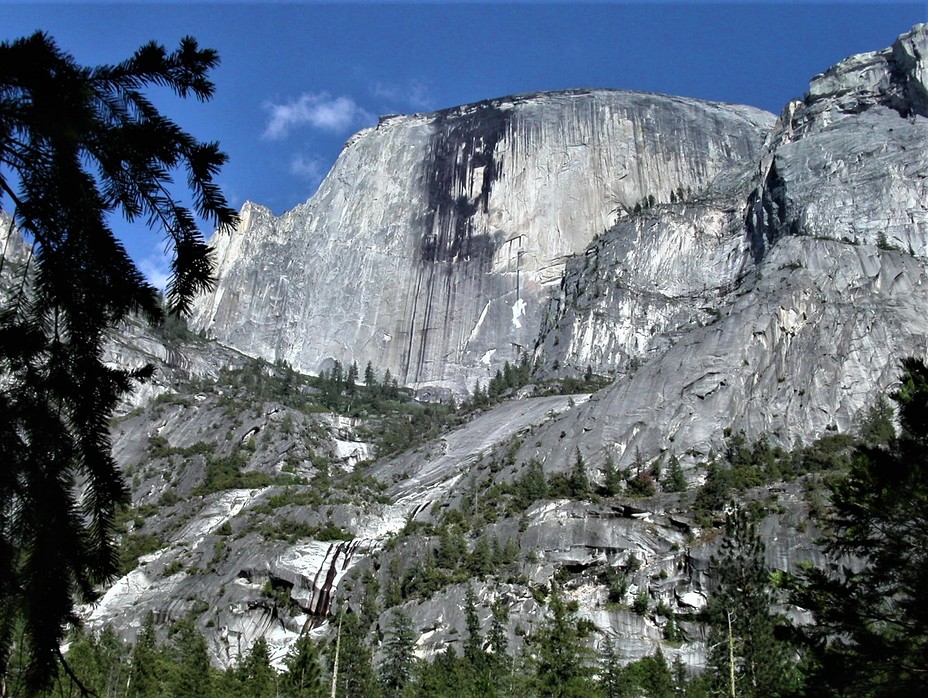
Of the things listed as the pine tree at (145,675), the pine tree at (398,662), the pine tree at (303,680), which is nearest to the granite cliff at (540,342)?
the pine tree at (398,662)

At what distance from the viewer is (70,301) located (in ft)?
19.4

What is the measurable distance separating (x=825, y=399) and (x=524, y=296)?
68186 mm

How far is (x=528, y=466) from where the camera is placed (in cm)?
8894

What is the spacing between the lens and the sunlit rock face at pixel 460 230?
153500mm

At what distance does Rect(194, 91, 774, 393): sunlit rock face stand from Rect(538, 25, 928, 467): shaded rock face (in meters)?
10.00

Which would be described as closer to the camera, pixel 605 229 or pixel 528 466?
pixel 528 466

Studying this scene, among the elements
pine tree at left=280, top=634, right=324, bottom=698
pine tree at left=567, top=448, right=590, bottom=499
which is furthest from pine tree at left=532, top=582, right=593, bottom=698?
pine tree at left=567, top=448, right=590, bottom=499

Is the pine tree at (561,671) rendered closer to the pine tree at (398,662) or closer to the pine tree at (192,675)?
the pine tree at (398,662)

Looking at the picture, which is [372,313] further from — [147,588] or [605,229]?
[147,588]

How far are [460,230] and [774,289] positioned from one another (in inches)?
2737

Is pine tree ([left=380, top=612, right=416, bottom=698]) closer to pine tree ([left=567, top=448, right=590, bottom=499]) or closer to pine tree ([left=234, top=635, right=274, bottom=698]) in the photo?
pine tree ([left=234, top=635, right=274, bottom=698])

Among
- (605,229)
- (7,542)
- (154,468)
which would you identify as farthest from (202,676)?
(605,229)

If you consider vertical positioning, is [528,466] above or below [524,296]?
below

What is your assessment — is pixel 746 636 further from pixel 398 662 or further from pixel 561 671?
pixel 398 662
